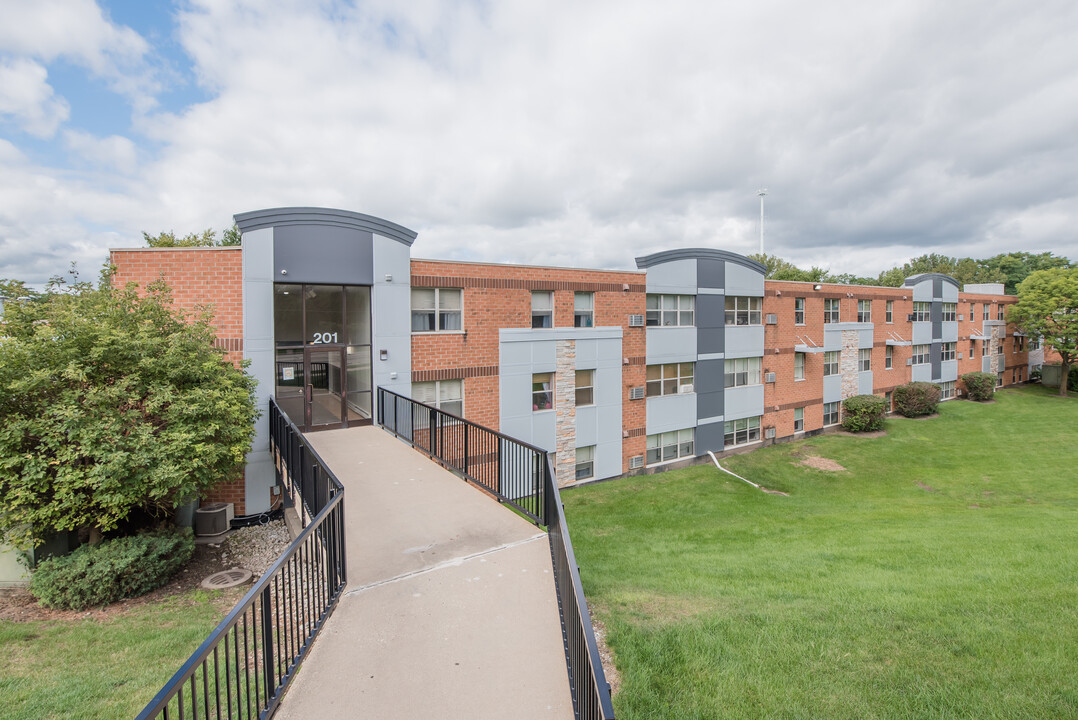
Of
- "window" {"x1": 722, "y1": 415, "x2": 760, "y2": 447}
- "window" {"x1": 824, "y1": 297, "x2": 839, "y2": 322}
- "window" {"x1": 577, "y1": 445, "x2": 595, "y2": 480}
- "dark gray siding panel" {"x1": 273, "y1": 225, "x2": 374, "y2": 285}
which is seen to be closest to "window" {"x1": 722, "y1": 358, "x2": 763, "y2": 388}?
"window" {"x1": 722, "y1": 415, "x2": 760, "y2": 447}

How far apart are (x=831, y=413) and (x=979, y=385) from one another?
50.0ft

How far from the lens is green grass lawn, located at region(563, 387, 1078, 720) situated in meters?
3.96

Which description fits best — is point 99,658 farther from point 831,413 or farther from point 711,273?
point 831,413

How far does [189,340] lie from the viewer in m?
9.32

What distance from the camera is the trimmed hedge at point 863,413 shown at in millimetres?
24594

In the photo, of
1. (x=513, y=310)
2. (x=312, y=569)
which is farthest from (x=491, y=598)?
(x=513, y=310)

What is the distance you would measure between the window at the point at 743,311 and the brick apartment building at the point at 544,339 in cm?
7

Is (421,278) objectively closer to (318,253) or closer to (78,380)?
(318,253)

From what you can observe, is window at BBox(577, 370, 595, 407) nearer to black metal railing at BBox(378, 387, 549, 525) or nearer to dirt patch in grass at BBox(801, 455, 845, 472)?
black metal railing at BBox(378, 387, 549, 525)

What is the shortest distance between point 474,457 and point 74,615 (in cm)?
651

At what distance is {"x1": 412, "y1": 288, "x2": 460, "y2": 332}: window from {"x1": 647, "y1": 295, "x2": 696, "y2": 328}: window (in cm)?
779

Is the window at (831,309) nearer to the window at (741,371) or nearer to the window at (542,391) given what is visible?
the window at (741,371)

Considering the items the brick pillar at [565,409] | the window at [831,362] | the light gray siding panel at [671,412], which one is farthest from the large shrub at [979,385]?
the brick pillar at [565,409]

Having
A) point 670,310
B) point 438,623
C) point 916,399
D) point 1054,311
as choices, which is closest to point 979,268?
point 1054,311
